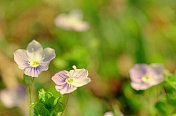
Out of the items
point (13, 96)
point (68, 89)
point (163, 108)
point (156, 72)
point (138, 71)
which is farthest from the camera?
point (13, 96)

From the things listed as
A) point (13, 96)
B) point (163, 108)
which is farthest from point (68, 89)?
point (13, 96)

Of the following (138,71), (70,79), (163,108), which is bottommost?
(163,108)

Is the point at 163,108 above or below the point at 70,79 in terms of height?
below

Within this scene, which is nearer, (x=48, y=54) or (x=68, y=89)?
(x=68, y=89)

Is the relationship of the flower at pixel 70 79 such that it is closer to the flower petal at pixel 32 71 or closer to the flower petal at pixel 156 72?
the flower petal at pixel 32 71

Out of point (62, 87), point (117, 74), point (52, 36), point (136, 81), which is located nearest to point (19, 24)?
point (52, 36)

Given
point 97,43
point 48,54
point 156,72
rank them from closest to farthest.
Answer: point 48,54, point 156,72, point 97,43

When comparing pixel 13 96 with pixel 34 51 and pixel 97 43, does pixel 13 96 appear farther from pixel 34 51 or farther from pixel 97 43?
pixel 34 51
